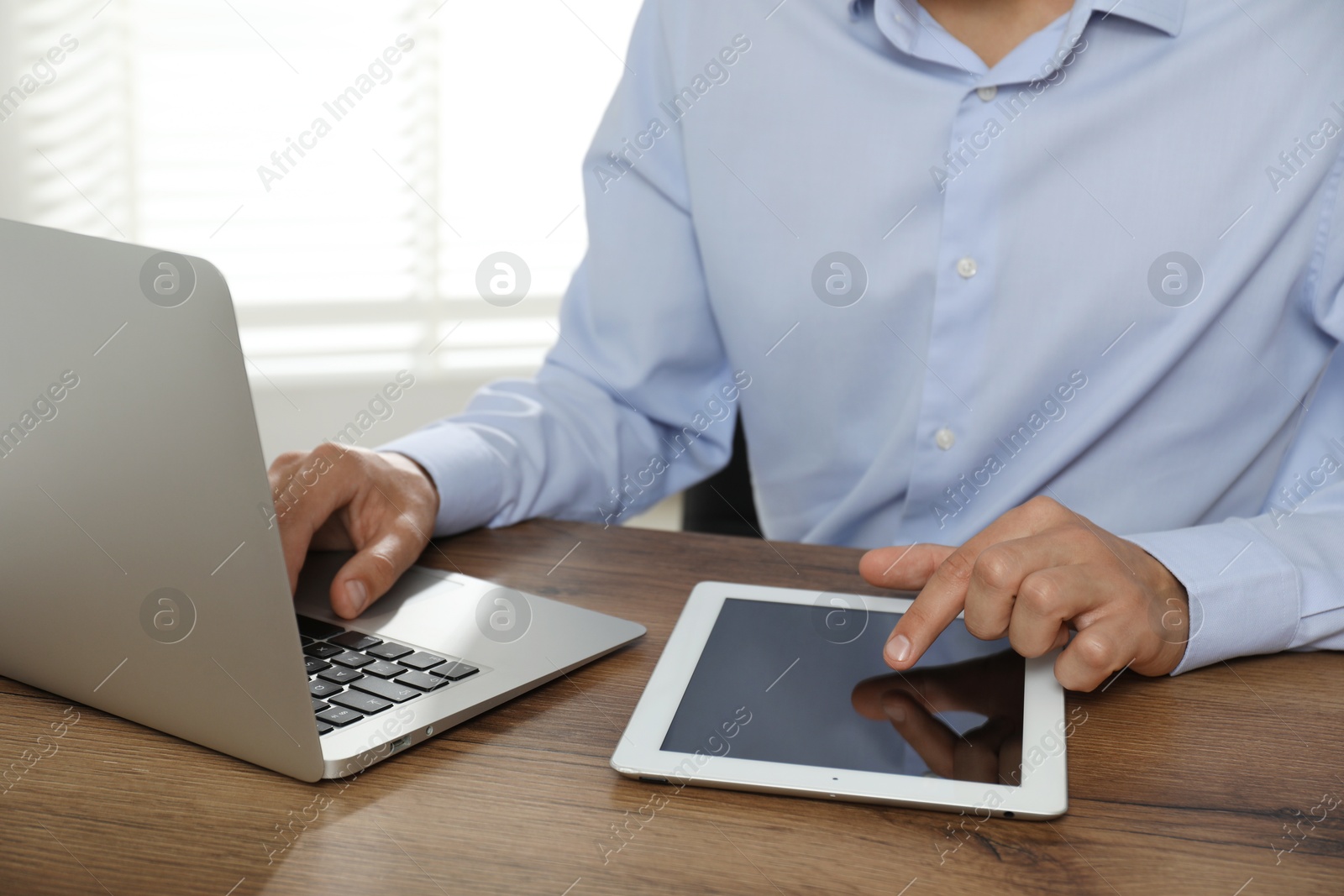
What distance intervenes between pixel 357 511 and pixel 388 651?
0.21m

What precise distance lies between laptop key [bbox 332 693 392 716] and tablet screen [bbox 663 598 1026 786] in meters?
0.16

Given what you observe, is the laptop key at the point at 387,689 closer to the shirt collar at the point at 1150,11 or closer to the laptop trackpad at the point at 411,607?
the laptop trackpad at the point at 411,607

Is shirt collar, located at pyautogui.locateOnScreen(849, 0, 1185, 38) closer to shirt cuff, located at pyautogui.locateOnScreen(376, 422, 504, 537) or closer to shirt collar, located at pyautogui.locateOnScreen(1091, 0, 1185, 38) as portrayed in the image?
shirt collar, located at pyautogui.locateOnScreen(1091, 0, 1185, 38)

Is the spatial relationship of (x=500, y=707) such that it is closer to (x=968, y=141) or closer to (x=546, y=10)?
(x=968, y=141)

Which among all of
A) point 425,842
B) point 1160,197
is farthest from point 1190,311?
point 425,842

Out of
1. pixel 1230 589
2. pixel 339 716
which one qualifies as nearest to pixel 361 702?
pixel 339 716

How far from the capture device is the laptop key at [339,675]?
0.63 metres

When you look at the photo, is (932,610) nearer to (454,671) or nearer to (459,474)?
(454,671)

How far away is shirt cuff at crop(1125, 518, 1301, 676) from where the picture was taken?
0.71 meters

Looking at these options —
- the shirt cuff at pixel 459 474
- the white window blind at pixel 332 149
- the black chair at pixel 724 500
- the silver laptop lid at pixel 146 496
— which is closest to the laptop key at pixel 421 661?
the silver laptop lid at pixel 146 496

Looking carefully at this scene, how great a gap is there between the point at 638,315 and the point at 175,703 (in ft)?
2.45

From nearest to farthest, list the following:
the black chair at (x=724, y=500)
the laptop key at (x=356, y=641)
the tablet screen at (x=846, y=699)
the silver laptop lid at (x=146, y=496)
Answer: the silver laptop lid at (x=146, y=496), the tablet screen at (x=846, y=699), the laptop key at (x=356, y=641), the black chair at (x=724, y=500)

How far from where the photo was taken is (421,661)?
26.0 inches

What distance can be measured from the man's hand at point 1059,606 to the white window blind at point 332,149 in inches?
95.1
